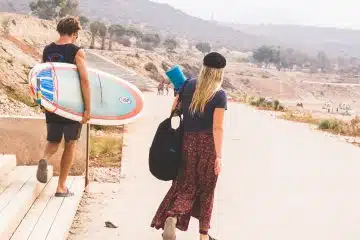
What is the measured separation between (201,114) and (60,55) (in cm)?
154

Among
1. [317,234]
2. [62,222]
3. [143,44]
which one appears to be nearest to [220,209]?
[317,234]

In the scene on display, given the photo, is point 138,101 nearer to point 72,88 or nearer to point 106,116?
point 106,116

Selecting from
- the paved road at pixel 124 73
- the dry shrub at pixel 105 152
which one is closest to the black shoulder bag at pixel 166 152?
the dry shrub at pixel 105 152

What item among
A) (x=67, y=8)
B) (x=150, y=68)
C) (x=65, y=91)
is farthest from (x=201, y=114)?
(x=67, y=8)

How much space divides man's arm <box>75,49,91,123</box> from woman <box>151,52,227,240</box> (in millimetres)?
955

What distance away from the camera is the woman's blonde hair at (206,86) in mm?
4758

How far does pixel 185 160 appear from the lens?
4957mm

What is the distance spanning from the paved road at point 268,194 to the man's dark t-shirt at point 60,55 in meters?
1.18

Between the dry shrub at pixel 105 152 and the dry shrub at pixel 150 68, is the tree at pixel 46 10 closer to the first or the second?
the dry shrub at pixel 150 68

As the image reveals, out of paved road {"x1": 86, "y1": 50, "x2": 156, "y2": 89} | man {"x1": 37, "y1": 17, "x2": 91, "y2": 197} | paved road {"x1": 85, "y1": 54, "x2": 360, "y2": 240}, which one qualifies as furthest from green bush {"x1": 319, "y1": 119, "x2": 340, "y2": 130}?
paved road {"x1": 86, "y1": 50, "x2": 156, "y2": 89}

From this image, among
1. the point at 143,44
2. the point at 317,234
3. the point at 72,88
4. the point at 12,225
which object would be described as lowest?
the point at 143,44

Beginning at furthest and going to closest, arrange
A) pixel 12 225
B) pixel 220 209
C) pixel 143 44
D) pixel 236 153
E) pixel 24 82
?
1. pixel 143 44
2. pixel 24 82
3. pixel 236 153
4. pixel 220 209
5. pixel 12 225

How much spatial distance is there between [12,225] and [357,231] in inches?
136

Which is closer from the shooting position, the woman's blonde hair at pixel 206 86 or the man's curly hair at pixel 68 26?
the woman's blonde hair at pixel 206 86
